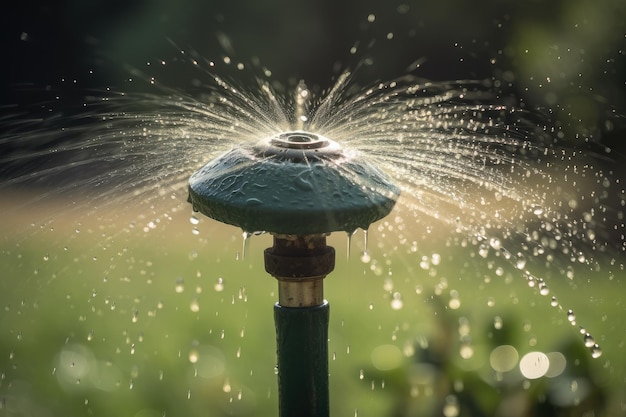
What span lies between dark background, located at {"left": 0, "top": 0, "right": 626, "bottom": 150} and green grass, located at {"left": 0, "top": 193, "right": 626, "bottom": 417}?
189cm

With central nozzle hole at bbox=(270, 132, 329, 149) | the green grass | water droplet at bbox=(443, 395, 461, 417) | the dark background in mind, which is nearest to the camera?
central nozzle hole at bbox=(270, 132, 329, 149)

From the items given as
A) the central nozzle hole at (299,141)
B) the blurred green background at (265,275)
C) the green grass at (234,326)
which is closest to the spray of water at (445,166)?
the blurred green background at (265,275)

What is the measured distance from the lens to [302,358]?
2.14 meters

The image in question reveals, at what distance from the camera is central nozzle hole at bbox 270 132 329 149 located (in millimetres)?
2064

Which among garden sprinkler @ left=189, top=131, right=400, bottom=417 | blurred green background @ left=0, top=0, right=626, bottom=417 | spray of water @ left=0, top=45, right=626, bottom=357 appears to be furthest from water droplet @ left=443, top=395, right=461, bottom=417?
spray of water @ left=0, top=45, right=626, bottom=357

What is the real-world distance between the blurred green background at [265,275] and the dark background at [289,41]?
0.02 meters

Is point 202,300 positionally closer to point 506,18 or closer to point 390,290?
point 390,290

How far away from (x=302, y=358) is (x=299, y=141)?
1.69 ft

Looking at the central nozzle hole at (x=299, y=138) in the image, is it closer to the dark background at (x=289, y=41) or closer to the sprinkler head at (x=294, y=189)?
the sprinkler head at (x=294, y=189)

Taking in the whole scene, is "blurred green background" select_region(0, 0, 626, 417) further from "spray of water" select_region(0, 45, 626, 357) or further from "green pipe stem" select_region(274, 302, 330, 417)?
"green pipe stem" select_region(274, 302, 330, 417)

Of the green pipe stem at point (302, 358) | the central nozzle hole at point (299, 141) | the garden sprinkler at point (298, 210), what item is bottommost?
the green pipe stem at point (302, 358)

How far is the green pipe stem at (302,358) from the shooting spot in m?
2.12

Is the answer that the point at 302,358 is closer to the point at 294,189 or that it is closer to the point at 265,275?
the point at 294,189

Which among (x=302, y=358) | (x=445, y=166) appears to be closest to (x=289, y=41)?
(x=445, y=166)
